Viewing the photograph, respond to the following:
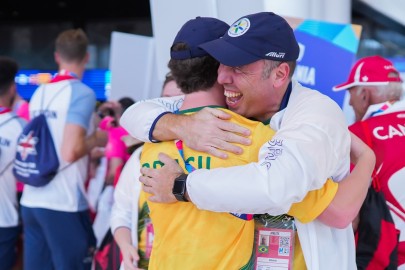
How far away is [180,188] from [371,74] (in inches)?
66.2

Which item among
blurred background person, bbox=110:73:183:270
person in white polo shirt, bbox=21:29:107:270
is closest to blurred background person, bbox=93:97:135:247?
person in white polo shirt, bbox=21:29:107:270

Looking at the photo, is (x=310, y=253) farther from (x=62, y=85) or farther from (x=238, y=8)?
(x=62, y=85)

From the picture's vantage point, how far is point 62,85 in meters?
3.57

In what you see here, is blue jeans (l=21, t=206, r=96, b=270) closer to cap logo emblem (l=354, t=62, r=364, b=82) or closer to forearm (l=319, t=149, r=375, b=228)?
cap logo emblem (l=354, t=62, r=364, b=82)

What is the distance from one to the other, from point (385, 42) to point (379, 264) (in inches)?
433

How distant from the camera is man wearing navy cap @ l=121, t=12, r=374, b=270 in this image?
1449 millimetres

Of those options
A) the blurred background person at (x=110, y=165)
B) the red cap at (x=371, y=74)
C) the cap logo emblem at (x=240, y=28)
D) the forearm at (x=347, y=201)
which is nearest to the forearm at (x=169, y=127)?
the cap logo emblem at (x=240, y=28)

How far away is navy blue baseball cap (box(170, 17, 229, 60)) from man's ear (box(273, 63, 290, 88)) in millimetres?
200

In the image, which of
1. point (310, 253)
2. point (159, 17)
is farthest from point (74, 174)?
point (310, 253)

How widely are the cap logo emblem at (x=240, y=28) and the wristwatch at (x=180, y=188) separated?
38 cm

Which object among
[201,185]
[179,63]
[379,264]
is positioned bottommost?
[379,264]

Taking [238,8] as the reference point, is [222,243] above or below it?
below

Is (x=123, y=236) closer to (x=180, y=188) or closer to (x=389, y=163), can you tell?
(x=180, y=188)

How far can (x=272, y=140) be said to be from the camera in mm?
1514
